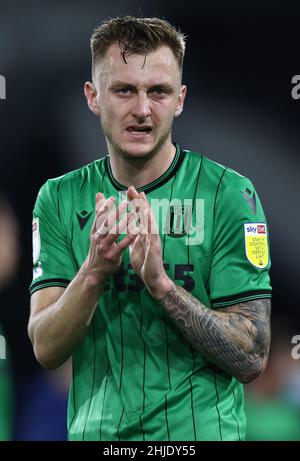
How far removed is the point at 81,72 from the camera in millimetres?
3213

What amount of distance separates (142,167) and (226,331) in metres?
0.56

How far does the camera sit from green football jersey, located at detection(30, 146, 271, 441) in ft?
6.64

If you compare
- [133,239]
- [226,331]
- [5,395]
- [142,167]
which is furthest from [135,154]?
[5,395]

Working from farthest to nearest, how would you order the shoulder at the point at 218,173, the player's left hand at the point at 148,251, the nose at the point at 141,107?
the shoulder at the point at 218,173 → the nose at the point at 141,107 → the player's left hand at the point at 148,251

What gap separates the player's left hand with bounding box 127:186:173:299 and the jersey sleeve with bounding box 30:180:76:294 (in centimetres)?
35

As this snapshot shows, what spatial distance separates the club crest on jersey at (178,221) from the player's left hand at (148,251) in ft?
0.73

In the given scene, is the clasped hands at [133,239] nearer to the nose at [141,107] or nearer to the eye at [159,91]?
the nose at [141,107]

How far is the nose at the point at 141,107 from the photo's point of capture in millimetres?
2018

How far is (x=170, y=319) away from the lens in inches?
81.2

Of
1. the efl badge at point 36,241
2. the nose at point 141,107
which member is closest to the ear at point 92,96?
the nose at point 141,107

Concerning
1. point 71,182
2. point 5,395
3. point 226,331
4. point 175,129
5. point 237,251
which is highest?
point 175,129

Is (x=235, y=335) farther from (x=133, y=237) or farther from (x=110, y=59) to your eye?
(x=110, y=59)

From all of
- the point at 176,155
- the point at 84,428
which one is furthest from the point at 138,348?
the point at 176,155

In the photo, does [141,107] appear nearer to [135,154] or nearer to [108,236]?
[135,154]
